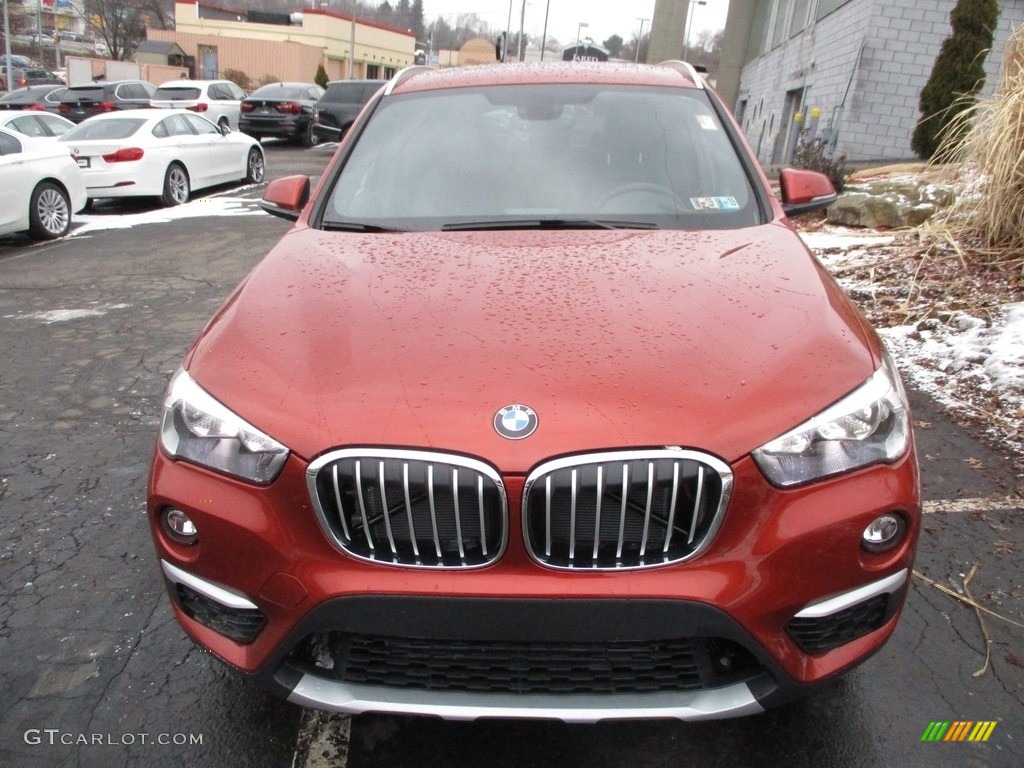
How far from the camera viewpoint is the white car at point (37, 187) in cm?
889

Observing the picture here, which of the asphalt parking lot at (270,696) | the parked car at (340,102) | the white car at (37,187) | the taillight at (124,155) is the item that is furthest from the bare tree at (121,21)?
the asphalt parking lot at (270,696)

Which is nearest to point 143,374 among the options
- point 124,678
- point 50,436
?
point 50,436

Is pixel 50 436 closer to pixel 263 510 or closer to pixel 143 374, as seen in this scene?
pixel 143 374

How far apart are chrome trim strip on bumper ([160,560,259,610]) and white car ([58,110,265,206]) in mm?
10786

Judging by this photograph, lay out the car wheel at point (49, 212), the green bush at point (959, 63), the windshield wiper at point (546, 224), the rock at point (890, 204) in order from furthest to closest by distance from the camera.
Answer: the green bush at point (959, 63)
the car wheel at point (49, 212)
the rock at point (890, 204)
the windshield wiper at point (546, 224)

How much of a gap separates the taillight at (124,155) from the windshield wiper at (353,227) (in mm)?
10102

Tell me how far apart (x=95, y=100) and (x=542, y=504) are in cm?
2415

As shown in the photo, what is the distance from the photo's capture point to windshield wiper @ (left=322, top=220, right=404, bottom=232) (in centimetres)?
288

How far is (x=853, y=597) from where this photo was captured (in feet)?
6.01

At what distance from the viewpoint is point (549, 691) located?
1.82 m

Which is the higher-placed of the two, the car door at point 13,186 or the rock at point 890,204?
the rock at point 890,204

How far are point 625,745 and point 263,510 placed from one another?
121 cm

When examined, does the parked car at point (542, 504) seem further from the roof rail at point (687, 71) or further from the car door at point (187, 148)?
the car door at point (187, 148)

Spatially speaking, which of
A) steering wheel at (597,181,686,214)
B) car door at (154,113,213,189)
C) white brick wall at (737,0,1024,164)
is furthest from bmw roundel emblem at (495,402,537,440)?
white brick wall at (737,0,1024,164)
